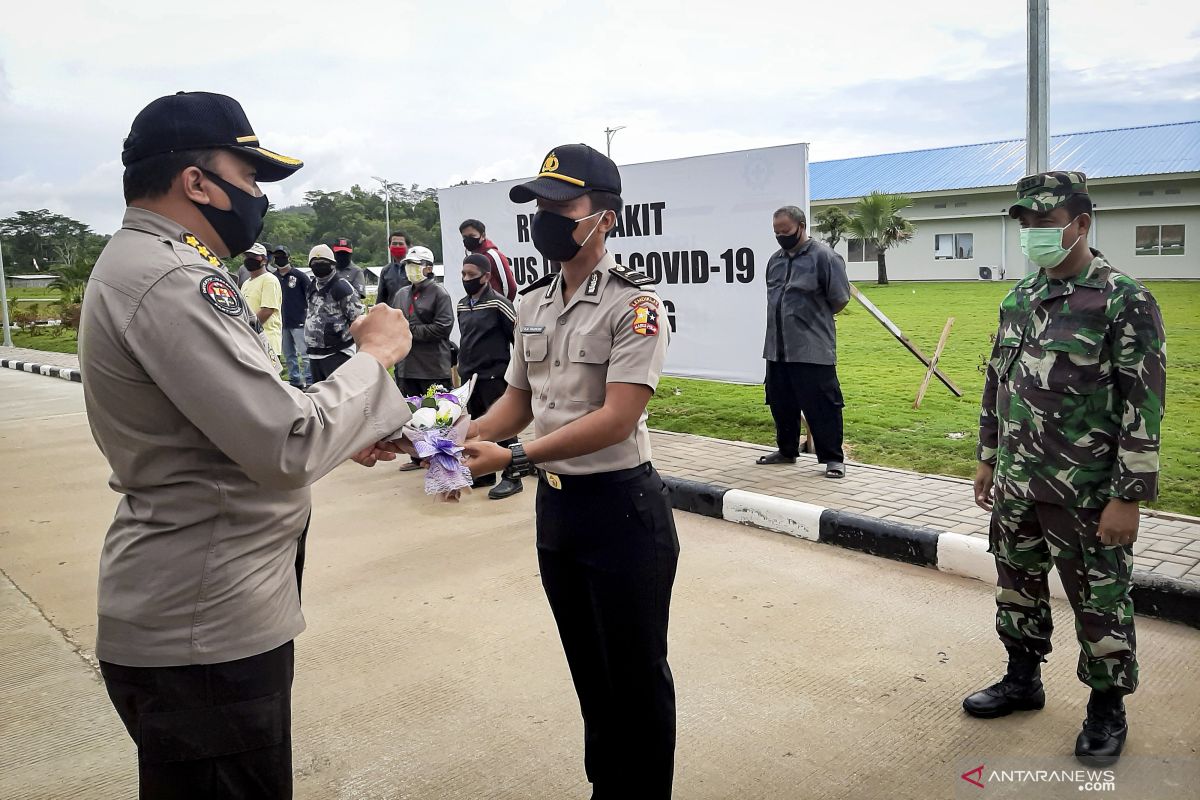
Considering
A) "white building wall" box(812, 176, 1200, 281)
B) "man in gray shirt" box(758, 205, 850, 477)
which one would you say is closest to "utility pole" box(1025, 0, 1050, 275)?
"man in gray shirt" box(758, 205, 850, 477)

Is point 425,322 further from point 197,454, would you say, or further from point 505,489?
point 197,454

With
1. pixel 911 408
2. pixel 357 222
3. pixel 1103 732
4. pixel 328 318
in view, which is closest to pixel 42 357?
pixel 328 318

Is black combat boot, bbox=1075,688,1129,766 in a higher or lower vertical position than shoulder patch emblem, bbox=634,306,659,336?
lower

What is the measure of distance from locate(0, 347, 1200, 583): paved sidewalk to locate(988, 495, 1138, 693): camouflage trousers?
1.39 metres

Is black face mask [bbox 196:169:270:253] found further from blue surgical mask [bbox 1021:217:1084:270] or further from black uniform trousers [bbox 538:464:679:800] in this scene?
blue surgical mask [bbox 1021:217:1084:270]

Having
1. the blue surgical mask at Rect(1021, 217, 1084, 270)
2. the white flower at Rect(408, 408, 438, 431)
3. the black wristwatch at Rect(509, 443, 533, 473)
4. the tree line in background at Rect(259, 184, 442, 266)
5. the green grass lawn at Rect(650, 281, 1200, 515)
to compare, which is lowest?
the green grass lawn at Rect(650, 281, 1200, 515)

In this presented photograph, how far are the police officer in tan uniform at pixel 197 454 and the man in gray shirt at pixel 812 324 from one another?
197 inches

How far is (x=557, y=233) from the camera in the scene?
2.48 metres

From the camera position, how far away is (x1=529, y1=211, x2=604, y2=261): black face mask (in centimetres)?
247

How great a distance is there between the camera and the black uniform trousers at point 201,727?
1.68 m

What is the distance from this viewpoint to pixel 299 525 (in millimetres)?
1842

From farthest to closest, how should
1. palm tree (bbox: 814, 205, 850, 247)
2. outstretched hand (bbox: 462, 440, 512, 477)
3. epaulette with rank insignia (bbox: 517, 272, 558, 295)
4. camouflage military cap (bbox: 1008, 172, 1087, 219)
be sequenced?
1. palm tree (bbox: 814, 205, 850, 247)
2. camouflage military cap (bbox: 1008, 172, 1087, 219)
3. epaulette with rank insignia (bbox: 517, 272, 558, 295)
4. outstretched hand (bbox: 462, 440, 512, 477)

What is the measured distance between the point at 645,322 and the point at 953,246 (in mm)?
35198

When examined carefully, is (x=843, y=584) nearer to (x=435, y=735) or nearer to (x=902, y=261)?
(x=435, y=735)
